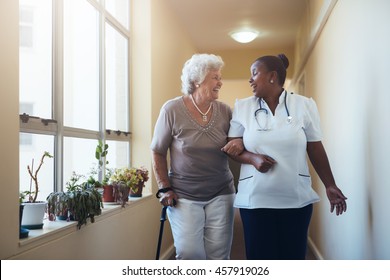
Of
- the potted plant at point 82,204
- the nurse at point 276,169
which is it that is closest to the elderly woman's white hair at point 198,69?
the nurse at point 276,169

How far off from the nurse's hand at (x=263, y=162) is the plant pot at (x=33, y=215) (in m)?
0.85

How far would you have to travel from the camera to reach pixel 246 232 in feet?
5.63

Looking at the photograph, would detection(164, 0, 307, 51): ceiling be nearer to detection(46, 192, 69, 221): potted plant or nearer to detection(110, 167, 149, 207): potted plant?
detection(110, 167, 149, 207): potted plant

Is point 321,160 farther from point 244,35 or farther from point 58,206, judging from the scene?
point 244,35

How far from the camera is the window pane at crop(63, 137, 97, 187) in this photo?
2345 millimetres

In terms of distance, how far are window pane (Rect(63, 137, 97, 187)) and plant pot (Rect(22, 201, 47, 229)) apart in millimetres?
567

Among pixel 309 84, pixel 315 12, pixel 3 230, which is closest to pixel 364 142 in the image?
pixel 3 230

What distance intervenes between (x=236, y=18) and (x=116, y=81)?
218cm

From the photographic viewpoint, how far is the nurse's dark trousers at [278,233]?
1664 mm

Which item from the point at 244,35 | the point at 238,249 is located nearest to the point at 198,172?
the point at 238,249

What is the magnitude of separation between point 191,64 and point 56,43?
2.38 feet

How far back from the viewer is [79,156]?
2.51 m

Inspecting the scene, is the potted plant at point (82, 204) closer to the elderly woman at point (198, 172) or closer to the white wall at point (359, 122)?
the elderly woman at point (198, 172)
